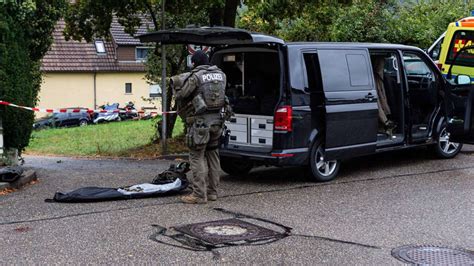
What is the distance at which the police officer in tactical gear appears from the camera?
774 cm

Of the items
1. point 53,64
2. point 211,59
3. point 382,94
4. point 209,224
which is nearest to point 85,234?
point 209,224

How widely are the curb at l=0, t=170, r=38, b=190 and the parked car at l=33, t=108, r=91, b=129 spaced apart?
30100 millimetres

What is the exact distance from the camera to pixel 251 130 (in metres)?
9.21

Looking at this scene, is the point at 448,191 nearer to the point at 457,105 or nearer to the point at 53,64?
the point at 457,105

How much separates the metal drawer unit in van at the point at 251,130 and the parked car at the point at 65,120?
3123 centimetres

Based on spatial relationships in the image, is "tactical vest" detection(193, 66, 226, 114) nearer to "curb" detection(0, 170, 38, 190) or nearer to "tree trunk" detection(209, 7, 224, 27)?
"curb" detection(0, 170, 38, 190)

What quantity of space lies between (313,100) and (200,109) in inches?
79.2

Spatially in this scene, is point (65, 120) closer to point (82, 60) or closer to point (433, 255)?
point (82, 60)

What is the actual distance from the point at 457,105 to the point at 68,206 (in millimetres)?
5230

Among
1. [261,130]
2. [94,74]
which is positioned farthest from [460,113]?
[94,74]

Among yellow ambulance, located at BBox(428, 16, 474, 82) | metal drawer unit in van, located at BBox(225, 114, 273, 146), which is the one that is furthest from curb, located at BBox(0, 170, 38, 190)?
yellow ambulance, located at BBox(428, 16, 474, 82)

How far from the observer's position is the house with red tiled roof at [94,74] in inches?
1764

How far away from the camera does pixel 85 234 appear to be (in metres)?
6.36

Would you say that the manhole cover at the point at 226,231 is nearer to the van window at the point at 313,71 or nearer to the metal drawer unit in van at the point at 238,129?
the metal drawer unit in van at the point at 238,129
